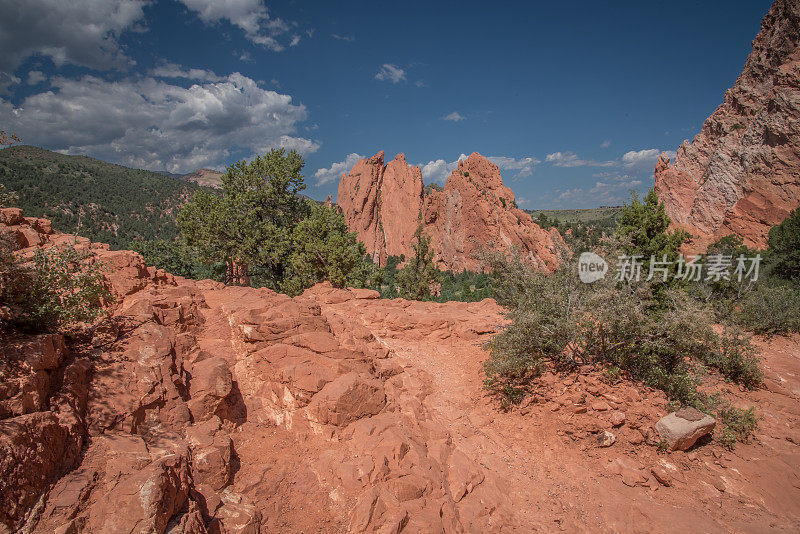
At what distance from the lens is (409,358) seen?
34.5 feet

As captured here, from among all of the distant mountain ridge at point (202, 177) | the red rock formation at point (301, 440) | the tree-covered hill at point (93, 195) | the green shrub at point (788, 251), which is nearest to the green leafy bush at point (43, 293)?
the red rock formation at point (301, 440)

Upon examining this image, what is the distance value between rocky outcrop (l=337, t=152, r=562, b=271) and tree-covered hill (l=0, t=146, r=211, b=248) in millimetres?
32938

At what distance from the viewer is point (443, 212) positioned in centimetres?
6644

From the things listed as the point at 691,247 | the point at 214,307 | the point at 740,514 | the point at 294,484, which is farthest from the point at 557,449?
the point at 691,247

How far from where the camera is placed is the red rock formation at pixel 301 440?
11.8 ft

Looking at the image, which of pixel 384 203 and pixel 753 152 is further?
pixel 384 203

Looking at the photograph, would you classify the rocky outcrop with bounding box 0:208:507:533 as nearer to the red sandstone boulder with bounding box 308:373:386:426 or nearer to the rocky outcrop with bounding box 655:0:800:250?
the red sandstone boulder with bounding box 308:373:386:426

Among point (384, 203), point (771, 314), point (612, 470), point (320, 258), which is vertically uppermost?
point (384, 203)

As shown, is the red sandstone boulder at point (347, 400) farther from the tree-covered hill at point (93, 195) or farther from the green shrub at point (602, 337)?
the tree-covered hill at point (93, 195)

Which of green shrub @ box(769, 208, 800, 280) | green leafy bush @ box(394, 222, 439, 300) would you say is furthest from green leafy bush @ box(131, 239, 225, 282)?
green shrub @ box(769, 208, 800, 280)

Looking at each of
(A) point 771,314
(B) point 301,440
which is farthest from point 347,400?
(A) point 771,314

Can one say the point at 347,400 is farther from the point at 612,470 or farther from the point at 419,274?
the point at 419,274

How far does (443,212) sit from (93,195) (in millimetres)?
68145

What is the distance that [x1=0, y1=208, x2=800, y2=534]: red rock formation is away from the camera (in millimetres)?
3607
